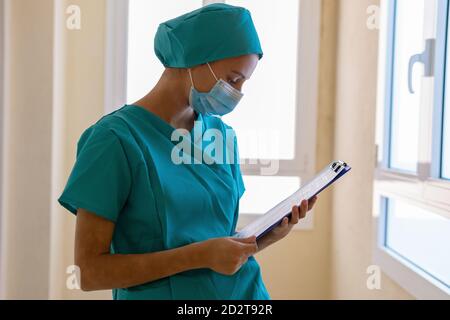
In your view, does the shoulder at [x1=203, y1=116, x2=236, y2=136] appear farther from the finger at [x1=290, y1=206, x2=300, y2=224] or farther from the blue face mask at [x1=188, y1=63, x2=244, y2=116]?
the finger at [x1=290, y1=206, x2=300, y2=224]

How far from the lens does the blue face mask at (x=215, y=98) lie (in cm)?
99

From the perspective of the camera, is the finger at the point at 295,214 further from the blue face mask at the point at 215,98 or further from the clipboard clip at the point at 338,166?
the blue face mask at the point at 215,98

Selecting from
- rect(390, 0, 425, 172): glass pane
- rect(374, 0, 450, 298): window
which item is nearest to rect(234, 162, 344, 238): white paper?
rect(374, 0, 450, 298): window

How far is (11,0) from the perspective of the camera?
2082mm

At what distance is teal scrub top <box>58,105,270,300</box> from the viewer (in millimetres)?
829

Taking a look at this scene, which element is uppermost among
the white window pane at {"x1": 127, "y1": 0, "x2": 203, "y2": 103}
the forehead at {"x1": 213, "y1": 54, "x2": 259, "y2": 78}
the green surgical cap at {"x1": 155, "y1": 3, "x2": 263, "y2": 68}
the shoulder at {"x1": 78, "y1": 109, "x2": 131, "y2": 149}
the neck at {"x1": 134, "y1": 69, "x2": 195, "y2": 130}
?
the white window pane at {"x1": 127, "y1": 0, "x2": 203, "y2": 103}

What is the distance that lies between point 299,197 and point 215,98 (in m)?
0.29

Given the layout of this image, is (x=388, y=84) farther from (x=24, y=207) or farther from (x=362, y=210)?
(x=24, y=207)

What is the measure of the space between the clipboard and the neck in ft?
0.94

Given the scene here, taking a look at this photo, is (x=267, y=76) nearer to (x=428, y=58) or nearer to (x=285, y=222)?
(x=428, y=58)

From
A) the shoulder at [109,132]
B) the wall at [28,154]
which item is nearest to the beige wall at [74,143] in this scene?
the wall at [28,154]

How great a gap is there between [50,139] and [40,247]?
1.74 feet

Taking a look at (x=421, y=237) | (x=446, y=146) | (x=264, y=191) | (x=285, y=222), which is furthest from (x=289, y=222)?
(x=264, y=191)

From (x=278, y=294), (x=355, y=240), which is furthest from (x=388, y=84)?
(x=278, y=294)
